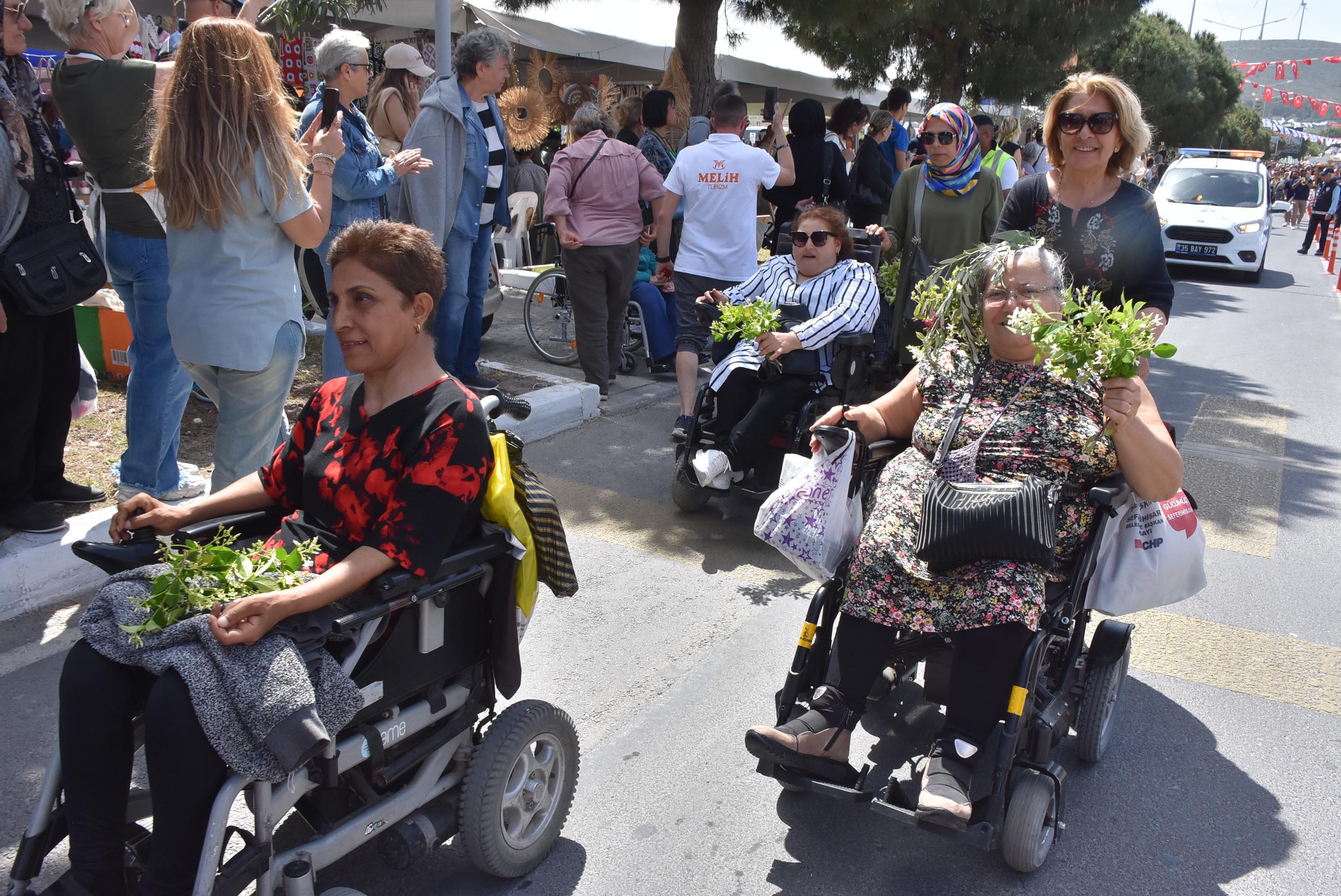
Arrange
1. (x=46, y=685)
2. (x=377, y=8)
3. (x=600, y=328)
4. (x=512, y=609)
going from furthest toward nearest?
(x=377, y=8) < (x=600, y=328) < (x=46, y=685) < (x=512, y=609)

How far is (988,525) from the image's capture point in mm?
2715

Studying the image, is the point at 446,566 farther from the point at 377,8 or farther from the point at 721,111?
the point at 377,8

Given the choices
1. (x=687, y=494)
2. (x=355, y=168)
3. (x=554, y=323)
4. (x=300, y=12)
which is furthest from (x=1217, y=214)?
(x=355, y=168)

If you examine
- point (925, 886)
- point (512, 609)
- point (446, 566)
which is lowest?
point (925, 886)

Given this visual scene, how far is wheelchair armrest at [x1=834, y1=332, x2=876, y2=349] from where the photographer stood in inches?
197

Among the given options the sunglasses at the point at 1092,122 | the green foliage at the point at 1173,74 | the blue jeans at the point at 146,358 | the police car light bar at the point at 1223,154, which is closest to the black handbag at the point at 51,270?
the blue jeans at the point at 146,358

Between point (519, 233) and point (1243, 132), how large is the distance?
256ft

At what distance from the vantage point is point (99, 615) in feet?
6.93

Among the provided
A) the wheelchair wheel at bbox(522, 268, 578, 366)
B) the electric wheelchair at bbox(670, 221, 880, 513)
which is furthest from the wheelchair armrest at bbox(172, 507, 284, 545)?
the wheelchair wheel at bbox(522, 268, 578, 366)

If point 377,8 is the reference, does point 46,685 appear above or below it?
below

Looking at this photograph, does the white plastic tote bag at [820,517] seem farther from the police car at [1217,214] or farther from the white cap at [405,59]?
the police car at [1217,214]

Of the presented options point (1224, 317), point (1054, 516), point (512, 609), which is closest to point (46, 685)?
point (512, 609)

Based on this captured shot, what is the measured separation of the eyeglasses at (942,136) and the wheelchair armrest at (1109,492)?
10.9 ft

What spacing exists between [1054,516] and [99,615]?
2326 mm
